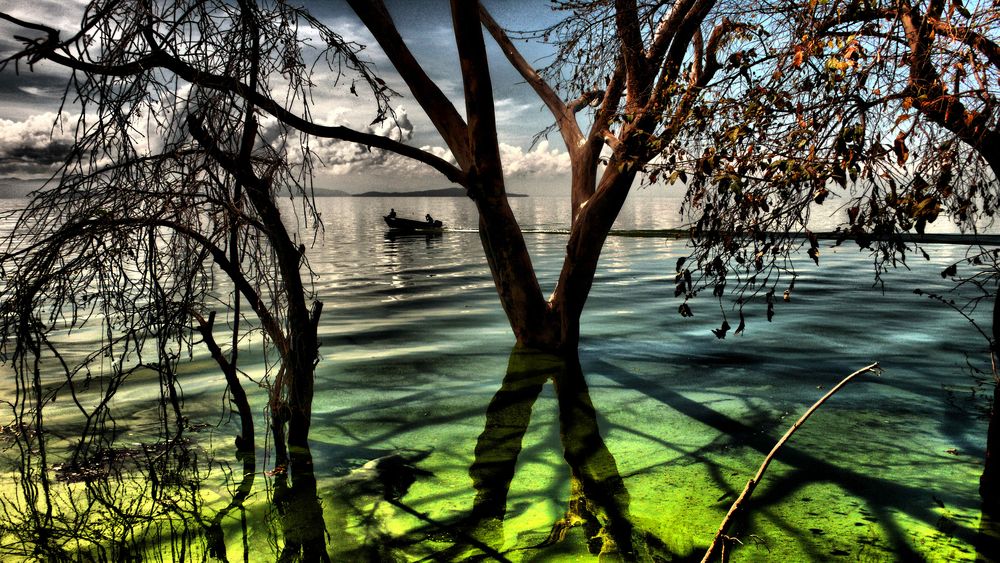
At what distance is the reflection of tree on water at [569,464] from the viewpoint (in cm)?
441

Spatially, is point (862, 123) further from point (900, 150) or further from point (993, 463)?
point (993, 463)

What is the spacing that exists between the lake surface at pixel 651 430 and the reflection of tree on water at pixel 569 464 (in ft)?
0.11

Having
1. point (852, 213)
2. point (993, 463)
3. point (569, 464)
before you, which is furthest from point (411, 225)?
point (852, 213)

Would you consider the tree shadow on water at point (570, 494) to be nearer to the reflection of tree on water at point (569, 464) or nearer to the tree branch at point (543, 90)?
the reflection of tree on water at point (569, 464)

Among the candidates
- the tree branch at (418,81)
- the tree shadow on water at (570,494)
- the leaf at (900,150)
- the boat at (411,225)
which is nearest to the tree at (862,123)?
the leaf at (900,150)

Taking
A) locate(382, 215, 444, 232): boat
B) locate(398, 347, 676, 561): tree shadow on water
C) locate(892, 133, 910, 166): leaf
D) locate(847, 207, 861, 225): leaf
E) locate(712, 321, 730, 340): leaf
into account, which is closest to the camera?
locate(892, 133, 910, 166): leaf

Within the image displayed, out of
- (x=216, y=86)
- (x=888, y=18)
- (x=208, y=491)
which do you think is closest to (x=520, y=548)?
(x=208, y=491)

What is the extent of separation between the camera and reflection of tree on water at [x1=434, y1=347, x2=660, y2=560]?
4.41 m

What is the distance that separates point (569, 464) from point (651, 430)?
1209 mm

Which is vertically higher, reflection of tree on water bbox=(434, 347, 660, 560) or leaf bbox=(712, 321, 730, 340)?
leaf bbox=(712, 321, 730, 340)

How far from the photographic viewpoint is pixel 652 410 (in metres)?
7.20

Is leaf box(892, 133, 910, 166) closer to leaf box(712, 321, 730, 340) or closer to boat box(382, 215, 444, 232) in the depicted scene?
leaf box(712, 321, 730, 340)

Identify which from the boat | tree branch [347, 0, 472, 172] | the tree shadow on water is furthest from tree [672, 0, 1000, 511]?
the boat

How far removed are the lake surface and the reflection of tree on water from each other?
0.11ft
